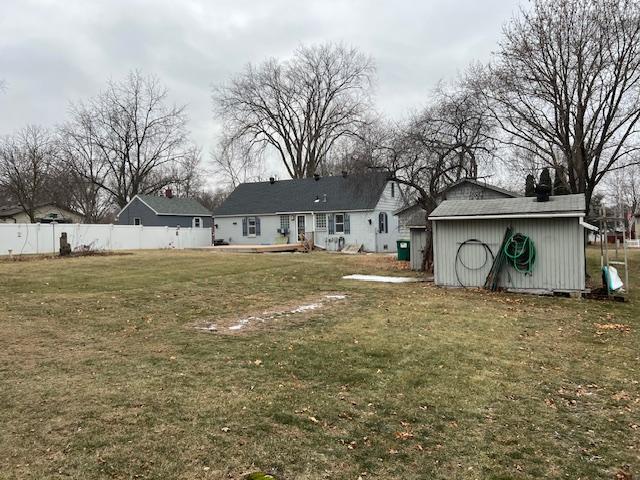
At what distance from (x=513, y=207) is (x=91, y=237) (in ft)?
72.2

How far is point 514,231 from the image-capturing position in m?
12.0

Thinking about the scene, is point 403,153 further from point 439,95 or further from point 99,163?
point 99,163

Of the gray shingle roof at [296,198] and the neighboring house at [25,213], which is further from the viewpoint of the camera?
the neighboring house at [25,213]

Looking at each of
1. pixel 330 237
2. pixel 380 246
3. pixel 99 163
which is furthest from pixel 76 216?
pixel 380 246

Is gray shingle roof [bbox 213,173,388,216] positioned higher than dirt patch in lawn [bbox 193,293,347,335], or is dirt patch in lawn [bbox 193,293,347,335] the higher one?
gray shingle roof [bbox 213,173,388,216]

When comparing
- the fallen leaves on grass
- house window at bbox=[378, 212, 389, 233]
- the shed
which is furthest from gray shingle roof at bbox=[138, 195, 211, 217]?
the fallen leaves on grass

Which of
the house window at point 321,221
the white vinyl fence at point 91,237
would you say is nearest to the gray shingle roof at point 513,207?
the house window at point 321,221

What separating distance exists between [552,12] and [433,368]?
15639 mm

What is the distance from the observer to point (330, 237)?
29547mm

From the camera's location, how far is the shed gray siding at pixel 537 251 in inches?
449

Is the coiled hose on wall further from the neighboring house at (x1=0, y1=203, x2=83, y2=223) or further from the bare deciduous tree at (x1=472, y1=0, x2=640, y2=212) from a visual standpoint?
the neighboring house at (x1=0, y1=203, x2=83, y2=223)

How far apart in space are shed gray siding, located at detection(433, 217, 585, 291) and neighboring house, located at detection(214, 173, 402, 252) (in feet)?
45.2

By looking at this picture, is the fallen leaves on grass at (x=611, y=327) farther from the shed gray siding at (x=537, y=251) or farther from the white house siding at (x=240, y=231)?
the white house siding at (x=240, y=231)

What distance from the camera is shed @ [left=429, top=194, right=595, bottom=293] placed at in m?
11.4
